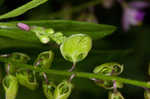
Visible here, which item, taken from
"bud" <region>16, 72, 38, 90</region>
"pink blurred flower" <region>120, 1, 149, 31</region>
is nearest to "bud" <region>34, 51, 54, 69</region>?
"bud" <region>16, 72, 38, 90</region>

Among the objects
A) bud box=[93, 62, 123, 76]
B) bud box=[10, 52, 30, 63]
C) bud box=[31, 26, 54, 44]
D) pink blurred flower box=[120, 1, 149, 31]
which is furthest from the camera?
pink blurred flower box=[120, 1, 149, 31]

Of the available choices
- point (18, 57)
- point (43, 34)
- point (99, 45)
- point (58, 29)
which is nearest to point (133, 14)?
point (99, 45)

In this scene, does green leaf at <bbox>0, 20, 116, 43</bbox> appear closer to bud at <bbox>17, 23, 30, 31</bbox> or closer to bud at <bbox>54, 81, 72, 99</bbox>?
bud at <bbox>17, 23, 30, 31</bbox>

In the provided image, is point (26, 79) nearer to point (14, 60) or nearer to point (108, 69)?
point (14, 60)

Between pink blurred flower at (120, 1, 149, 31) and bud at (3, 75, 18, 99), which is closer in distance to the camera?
bud at (3, 75, 18, 99)

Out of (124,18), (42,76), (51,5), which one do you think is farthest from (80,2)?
(42,76)
